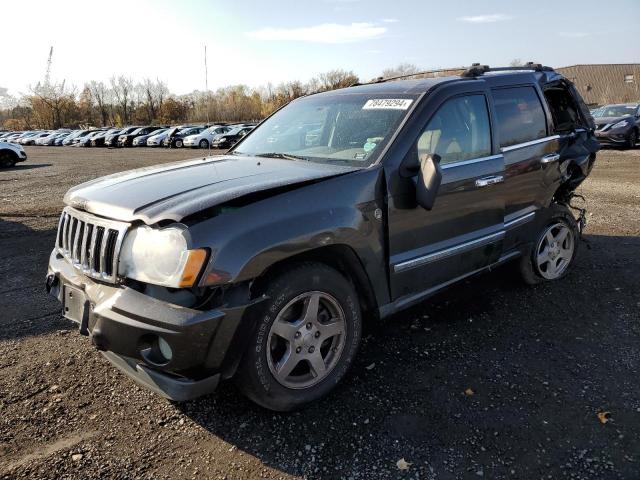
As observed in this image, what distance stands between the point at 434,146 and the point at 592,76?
266 ft

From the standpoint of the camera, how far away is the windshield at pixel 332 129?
3.24 metres

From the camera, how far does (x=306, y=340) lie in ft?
9.06

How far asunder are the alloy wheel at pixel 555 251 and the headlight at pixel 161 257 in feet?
11.4

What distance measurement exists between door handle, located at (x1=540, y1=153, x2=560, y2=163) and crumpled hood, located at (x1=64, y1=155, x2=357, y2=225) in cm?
221

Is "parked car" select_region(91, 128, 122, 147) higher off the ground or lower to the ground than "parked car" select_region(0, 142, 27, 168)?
higher

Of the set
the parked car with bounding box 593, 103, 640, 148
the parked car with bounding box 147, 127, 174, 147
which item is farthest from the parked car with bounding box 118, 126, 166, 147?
the parked car with bounding box 593, 103, 640, 148

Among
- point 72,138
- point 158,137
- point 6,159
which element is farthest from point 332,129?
point 72,138

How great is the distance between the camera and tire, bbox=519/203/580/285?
449 cm

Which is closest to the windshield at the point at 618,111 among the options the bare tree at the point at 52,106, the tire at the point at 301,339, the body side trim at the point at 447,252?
the body side trim at the point at 447,252

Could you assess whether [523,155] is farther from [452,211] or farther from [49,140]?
[49,140]

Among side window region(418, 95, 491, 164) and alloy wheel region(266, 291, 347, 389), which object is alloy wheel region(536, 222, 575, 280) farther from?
alloy wheel region(266, 291, 347, 389)

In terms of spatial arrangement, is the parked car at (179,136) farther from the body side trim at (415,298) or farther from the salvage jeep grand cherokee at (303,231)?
the body side trim at (415,298)

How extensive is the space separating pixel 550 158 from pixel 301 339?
3.02m

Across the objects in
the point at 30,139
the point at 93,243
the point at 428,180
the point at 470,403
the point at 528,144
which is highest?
the point at 30,139
